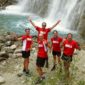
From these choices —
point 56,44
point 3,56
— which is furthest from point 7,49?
point 56,44

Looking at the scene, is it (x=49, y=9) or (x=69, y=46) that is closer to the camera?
(x=69, y=46)

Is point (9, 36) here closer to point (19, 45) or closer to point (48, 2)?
point (19, 45)

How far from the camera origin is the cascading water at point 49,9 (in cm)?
2694

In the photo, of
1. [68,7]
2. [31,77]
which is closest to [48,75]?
[31,77]

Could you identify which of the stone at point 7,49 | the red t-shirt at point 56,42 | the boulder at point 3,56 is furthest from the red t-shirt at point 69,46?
the stone at point 7,49

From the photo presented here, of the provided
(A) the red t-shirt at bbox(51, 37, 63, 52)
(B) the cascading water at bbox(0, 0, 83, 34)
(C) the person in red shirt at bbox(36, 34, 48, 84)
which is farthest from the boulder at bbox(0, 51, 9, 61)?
(B) the cascading water at bbox(0, 0, 83, 34)

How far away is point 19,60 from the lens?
55.0 feet

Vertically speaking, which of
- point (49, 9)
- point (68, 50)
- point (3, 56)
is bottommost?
point (3, 56)

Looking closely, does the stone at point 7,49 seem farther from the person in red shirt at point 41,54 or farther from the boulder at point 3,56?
the person in red shirt at point 41,54

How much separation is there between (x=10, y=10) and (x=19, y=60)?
17200mm

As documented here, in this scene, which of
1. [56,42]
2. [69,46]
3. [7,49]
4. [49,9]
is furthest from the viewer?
[49,9]

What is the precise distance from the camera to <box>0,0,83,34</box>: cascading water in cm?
2694

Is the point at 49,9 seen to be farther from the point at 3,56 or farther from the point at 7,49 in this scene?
the point at 3,56

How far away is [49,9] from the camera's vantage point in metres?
30.4
